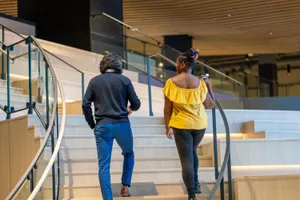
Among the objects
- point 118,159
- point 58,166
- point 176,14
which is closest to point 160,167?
point 118,159

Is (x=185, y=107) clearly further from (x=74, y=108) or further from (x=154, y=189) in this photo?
(x=74, y=108)

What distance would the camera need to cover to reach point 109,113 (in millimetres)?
3869

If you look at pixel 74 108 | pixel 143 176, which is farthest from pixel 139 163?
pixel 74 108

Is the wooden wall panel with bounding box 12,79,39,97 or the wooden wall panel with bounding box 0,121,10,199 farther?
the wooden wall panel with bounding box 12,79,39,97

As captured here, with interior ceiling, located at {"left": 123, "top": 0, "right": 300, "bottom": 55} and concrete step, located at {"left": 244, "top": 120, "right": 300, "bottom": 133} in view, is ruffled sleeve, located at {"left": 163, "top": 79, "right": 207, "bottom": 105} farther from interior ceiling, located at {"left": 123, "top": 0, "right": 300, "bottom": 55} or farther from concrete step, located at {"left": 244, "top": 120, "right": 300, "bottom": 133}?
interior ceiling, located at {"left": 123, "top": 0, "right": 300, "bottom": 55}

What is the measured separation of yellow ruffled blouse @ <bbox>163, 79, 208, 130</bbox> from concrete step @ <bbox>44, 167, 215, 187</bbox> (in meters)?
0.91

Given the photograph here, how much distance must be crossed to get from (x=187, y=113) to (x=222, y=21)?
11.7 m

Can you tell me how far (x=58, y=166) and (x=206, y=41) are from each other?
14202mm

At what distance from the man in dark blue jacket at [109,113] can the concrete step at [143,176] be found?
70 centimetres

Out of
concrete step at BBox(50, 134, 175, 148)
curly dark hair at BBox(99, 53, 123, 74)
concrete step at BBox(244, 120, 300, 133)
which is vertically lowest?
concrete step at BBox(50, 134, 175, 148)

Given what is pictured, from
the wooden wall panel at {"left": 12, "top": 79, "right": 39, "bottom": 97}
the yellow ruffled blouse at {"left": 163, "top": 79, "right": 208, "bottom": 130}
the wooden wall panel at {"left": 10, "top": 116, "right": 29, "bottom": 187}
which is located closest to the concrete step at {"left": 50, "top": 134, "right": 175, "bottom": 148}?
the wooden wall panel at {"left": 10, "top": 116, "right": 29, "bottom": 187}

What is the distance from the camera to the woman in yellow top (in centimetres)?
385

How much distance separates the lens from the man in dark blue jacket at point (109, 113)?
12.6 feet

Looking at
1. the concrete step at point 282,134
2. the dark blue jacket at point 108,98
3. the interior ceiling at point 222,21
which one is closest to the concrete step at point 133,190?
the dark blue jacket at point 108,98
